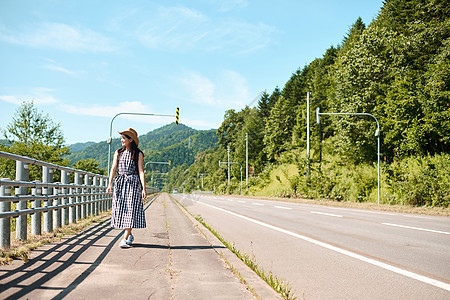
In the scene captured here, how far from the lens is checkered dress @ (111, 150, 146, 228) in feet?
22.1

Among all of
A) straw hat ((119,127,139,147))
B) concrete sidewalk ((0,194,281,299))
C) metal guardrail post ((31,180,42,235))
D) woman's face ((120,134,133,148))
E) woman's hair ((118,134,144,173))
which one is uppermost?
straw hat ((119,127,139,147))

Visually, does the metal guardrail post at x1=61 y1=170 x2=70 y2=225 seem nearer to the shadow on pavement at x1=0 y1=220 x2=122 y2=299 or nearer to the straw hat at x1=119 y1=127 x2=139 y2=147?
the shadow on pavement at x1=0 y1=220 x2=122 y2=299

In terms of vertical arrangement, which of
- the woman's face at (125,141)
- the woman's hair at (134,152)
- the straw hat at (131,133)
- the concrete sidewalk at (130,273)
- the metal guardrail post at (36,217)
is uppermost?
the straw hat at (131,133)

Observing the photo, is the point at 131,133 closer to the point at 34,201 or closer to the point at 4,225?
the point at 34,201

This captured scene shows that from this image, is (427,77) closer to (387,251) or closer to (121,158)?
(387,251)

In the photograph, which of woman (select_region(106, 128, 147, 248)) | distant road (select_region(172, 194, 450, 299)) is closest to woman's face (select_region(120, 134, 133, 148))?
woman (select_region(106, 128, 147, 248))

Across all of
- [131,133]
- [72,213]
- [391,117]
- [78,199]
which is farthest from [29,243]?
[391,117]

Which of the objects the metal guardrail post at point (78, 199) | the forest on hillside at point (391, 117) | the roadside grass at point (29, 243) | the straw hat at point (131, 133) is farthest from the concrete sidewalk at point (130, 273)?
the forest on hillside at point (391, 117)

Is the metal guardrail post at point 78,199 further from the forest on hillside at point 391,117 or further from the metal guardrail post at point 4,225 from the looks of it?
the forest on hillside at point 391,117

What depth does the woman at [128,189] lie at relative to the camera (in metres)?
6.74

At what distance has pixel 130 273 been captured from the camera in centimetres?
473

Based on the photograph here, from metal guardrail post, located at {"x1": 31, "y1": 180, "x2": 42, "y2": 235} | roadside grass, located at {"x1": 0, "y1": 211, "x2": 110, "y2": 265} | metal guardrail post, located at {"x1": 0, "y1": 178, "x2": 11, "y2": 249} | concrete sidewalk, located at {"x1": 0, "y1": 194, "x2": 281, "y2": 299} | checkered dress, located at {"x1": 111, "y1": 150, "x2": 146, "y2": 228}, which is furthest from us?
metal guardrail post, located at {"x1": 31, "y1": 180, "x2": 42, "y2": 235}

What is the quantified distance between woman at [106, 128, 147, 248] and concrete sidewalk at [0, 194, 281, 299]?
0.43 metres

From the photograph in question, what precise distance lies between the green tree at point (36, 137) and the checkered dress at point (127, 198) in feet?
123
